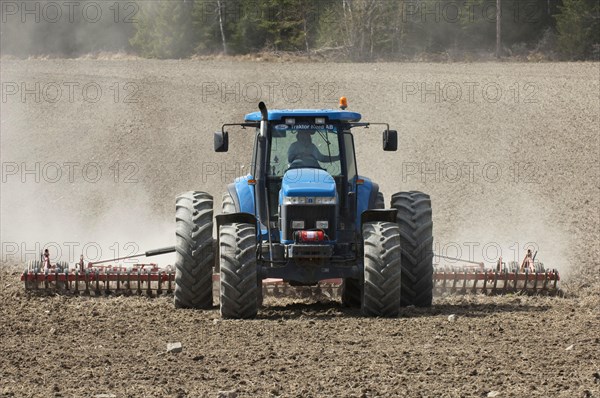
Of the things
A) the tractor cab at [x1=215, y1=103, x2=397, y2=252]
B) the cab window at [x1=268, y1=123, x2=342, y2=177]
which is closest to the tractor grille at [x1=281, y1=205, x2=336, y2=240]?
the tractor cab at [x1=215, y1=103, x2=397, y2=252]

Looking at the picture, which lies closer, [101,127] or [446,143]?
[446,143]

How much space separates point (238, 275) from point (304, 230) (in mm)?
946

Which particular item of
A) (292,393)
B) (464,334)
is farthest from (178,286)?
(292,393)

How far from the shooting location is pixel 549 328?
11.0m

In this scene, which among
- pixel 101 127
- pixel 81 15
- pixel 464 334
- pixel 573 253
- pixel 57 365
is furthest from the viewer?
pixel 81 15

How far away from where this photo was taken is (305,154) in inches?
498

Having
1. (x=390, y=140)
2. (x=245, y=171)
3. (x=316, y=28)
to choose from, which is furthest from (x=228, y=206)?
(x=316, y=28)

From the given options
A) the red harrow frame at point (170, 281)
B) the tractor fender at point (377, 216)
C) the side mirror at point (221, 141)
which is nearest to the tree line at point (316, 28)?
the red harrow frame at point (170, 281)

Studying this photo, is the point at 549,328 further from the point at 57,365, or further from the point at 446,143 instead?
the point at 446,143

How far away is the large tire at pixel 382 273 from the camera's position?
11.6 m

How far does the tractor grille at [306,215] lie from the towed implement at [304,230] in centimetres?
1

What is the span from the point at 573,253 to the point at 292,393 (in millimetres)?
11506

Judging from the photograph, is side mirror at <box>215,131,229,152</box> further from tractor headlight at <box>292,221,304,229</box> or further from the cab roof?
tractor headlight at <box>292,221,304,229</box>

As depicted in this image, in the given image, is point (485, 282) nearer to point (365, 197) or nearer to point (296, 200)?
point (365, 197)
